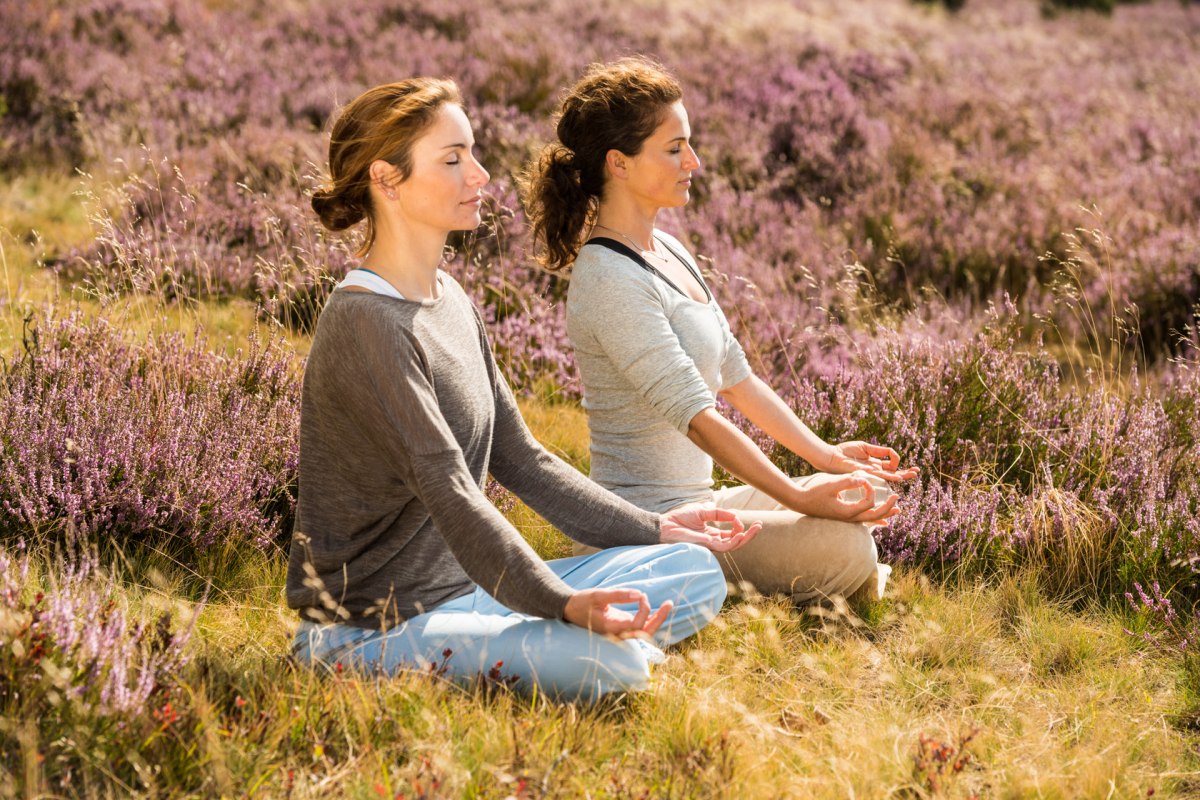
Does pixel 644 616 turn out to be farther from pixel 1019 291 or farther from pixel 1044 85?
pixel 1044 85

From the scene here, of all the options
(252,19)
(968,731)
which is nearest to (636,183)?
(968,731)

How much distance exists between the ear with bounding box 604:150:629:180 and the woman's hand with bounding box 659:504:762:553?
3.22 feet

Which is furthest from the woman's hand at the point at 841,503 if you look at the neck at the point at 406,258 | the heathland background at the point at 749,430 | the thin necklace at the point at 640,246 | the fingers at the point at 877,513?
the neck at the point at 406,258

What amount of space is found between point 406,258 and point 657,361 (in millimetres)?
791

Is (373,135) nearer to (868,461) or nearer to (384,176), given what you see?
(384,176)

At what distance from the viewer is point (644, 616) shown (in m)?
2.27

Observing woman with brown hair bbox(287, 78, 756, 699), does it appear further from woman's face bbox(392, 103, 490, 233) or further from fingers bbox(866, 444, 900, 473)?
fingers bbox(866, 444, 900, 473)

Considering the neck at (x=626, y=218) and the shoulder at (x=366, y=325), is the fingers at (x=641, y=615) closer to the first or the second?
the shoulder at (x=366, y=325)

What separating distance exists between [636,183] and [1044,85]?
9.66 metres

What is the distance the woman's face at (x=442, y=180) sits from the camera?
8.26ft

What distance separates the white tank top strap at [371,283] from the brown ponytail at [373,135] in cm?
17

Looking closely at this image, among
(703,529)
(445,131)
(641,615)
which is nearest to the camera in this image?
(641,615)

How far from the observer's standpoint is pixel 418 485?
7.61ft

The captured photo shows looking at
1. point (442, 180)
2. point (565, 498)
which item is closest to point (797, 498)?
point (565, 498)
